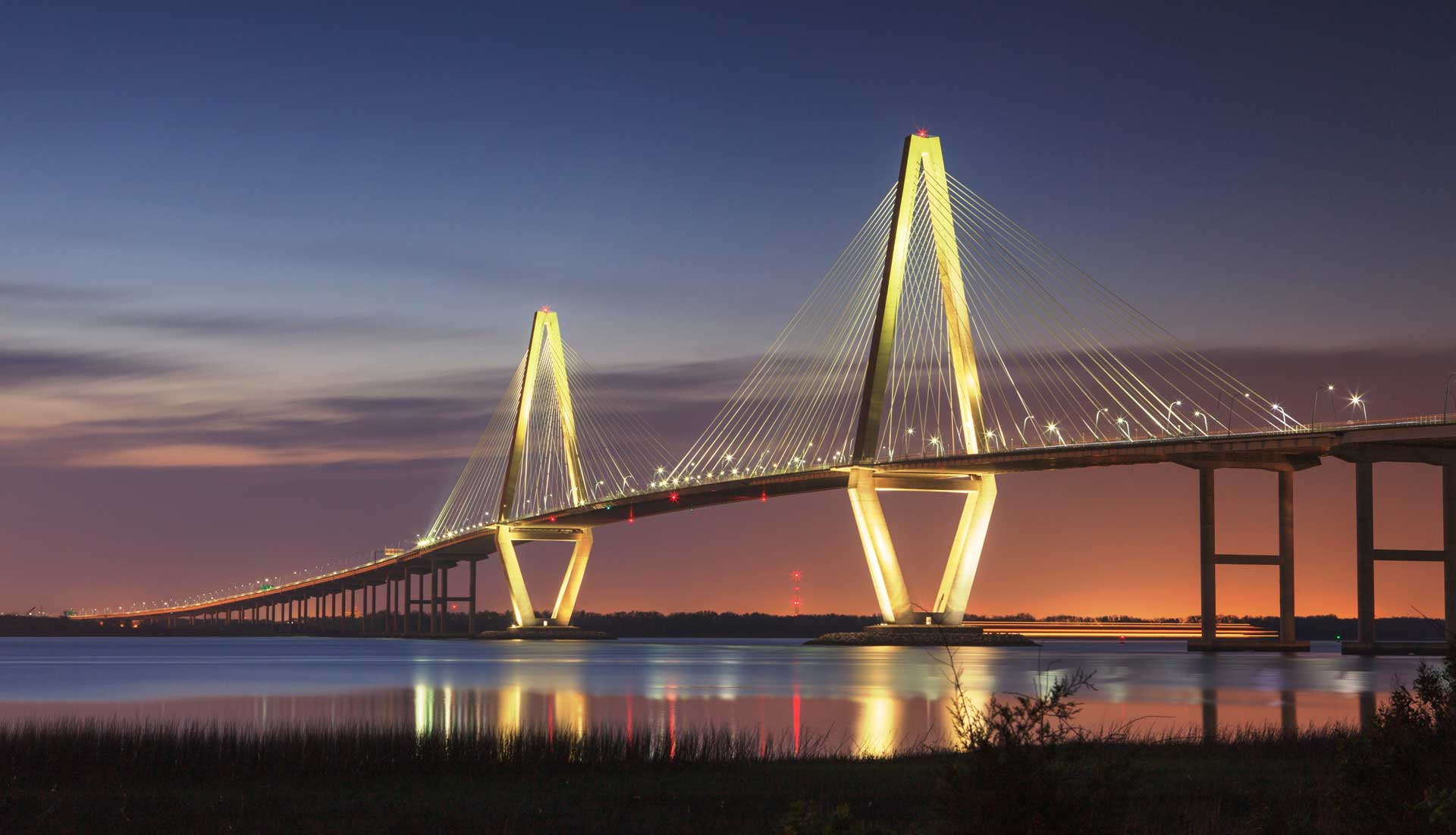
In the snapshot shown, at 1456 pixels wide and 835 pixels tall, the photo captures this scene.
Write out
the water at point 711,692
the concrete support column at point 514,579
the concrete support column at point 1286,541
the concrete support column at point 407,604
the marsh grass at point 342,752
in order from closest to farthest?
the marsh grass at point 342,752, the water at point 711,692, the concrete support column at point 1286,541, the concrete support column at point 514,579, the concrete support column at point 407,604

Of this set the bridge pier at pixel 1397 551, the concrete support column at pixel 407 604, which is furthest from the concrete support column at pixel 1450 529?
the concrete support column at pixel 407 604

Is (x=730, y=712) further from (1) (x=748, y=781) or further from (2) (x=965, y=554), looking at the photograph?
(2) (x=965, y=554)

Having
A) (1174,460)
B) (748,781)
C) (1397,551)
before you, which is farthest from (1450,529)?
(748,781)

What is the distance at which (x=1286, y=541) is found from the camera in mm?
73375

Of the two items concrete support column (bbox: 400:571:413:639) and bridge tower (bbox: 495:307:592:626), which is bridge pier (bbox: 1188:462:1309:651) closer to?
bridge tower (bbox: 495:307:592:626)

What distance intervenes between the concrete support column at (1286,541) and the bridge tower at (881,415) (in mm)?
13371

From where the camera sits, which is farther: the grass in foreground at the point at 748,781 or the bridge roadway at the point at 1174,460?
the bridge roadway at the point at 1174,460

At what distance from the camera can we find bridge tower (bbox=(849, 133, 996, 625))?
65.4m

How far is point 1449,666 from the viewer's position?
40.4 feet

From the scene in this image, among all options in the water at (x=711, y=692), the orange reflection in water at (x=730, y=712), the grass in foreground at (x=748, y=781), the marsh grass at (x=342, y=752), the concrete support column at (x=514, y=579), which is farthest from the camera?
the concrete support column at (x=514, y=579)

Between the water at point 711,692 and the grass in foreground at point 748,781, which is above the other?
the grass in foreground at point 748,781

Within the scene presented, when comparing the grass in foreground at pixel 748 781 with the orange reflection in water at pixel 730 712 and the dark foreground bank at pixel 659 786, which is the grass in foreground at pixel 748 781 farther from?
the orange reflection in water at pixel 730 712

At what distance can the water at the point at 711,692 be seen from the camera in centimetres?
3209

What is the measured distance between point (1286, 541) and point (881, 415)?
20516 millimetres
